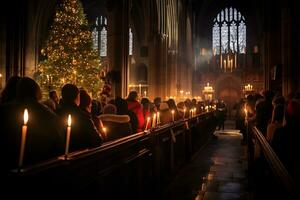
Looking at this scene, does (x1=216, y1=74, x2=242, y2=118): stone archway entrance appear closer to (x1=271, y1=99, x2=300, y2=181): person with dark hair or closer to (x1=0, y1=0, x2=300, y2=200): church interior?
(x1=0, y1=0, x2=300, y2=200): church interior

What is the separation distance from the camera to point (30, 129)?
2748 millimetres

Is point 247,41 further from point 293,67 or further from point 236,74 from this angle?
point 293,67

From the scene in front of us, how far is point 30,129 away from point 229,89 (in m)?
38.1

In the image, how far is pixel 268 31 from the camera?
19484 millimetres

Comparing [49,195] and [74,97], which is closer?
[49,195]

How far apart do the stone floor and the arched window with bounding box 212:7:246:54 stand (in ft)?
104

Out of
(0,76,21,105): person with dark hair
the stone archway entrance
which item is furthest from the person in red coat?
the stone archway entrance

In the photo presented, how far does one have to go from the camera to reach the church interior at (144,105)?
279cm

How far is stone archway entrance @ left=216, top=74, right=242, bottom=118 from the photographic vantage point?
39.2 m

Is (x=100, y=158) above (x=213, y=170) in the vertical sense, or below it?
above

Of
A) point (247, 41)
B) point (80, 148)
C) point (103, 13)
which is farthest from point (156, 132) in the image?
point (247, 41)

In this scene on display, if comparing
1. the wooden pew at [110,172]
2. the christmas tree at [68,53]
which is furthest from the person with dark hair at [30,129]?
the christmas tree at [68,53]

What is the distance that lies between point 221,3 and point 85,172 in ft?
133

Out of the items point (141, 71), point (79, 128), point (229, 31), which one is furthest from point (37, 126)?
point (229, 31)
